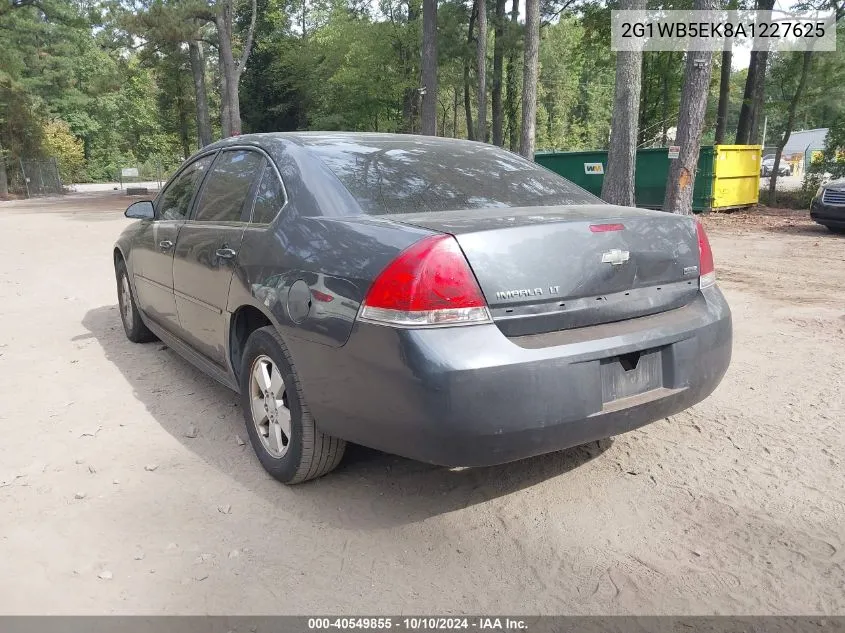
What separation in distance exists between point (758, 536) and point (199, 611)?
7.25 ft

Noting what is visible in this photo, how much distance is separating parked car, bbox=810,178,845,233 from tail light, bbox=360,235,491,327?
1210 cm

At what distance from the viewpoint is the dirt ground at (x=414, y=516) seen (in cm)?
243

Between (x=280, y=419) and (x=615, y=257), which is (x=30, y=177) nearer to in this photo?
(x=280, y=419)

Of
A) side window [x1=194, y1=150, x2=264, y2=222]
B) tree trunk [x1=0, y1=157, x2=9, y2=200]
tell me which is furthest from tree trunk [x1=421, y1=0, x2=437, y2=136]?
tree trunk [x1=0, y1=157, x2=9, y2=200]

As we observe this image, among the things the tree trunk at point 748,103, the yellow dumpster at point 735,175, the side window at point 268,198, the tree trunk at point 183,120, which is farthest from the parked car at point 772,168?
the tree trunk at point 183,120

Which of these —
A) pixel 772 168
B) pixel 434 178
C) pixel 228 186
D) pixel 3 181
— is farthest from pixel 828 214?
pixel 3 181

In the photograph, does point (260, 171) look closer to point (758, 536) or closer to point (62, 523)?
point (62, 523)

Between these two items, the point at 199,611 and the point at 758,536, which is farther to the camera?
the point at 758,536

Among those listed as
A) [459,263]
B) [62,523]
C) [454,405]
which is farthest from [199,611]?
[459,263]

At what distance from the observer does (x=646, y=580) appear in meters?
2.47

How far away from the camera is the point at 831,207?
12094 mm

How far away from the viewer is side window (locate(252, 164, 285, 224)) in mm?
3229

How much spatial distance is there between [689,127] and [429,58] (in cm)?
1025

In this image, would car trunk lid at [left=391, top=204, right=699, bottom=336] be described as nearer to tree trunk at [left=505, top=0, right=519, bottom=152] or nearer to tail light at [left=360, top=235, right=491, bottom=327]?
tail light at [left=360, top=235, right=491, bottom=327]
